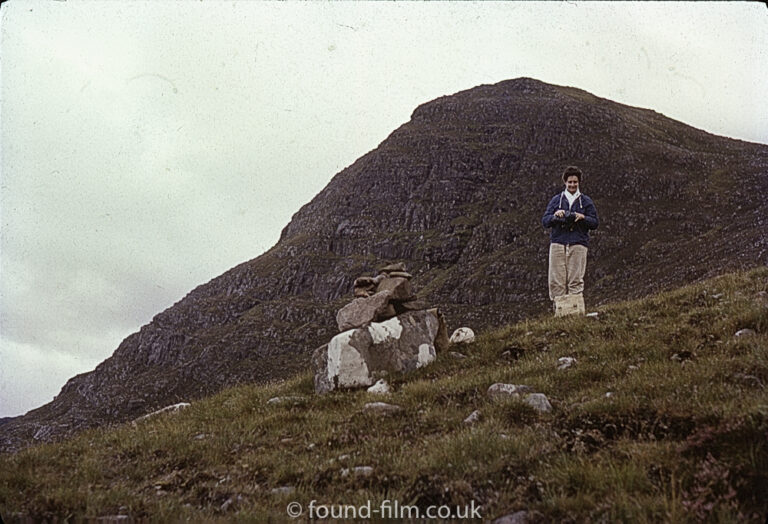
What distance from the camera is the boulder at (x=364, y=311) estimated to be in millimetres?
12102

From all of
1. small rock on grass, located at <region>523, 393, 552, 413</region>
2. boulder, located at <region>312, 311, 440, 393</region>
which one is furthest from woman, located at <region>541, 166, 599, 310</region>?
small rock on grass, located at <region>523, 393, 552, 413</region>

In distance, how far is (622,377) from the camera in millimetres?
8562

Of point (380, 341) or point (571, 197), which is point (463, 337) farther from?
point (571, 197)

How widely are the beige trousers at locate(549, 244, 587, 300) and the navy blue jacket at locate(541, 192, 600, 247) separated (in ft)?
0.66

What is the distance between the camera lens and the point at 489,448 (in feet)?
21.0

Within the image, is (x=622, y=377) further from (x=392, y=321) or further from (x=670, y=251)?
(x=670, y=251)

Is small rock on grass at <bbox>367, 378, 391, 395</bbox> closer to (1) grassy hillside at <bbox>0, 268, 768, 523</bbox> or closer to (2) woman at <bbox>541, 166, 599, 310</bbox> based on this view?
(1) grassy hillside at <bbox>0, 268, 768, 523</bbox>

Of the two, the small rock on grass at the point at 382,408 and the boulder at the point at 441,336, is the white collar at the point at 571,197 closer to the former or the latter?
the boulder at the point at 441,336

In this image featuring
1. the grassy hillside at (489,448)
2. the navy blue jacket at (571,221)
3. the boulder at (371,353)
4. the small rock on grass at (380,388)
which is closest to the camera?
the grassy hillside at (489,448)

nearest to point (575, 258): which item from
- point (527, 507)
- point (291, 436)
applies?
point (291, 436)

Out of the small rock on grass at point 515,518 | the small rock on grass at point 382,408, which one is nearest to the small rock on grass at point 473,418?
the small rock on grass at point 382,408

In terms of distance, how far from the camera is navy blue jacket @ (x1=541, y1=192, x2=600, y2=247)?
1464 centimetres

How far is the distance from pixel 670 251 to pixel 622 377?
168442mm

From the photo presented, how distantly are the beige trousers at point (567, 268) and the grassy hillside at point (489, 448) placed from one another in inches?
144
